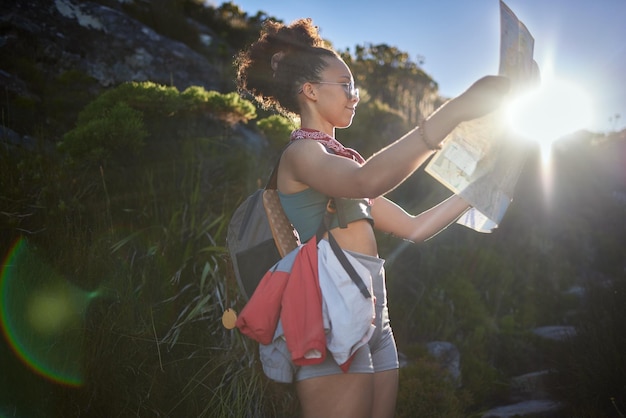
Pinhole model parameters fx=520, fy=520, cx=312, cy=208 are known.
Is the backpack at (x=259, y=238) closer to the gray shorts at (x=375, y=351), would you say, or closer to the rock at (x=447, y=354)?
the gray shorts at (x=375, y=351)

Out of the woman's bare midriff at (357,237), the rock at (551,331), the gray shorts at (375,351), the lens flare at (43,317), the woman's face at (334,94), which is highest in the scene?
the woman's face at (334,94)

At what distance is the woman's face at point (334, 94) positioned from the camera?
84.8 inches

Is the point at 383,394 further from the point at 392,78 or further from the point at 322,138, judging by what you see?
the point at 392,78

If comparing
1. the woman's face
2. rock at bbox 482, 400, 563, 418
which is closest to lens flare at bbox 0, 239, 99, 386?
the woman's face

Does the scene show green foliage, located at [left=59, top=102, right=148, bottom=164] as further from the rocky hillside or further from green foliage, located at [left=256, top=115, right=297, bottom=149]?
the rocky hillside

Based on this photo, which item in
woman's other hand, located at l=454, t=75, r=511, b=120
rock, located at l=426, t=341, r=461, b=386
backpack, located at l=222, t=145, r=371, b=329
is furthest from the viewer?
rock, located at l=426, t=341, r=461, b=386

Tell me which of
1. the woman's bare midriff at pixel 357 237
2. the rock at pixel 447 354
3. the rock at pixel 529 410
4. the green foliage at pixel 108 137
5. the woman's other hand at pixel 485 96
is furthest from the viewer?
the rock at pixel 447 354

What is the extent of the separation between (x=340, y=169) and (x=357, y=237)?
0.35 m

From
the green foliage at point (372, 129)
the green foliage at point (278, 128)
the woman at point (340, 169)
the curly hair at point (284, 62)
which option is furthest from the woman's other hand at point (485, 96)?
the green foliage at point (372, 129)

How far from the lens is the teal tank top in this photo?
1954mm

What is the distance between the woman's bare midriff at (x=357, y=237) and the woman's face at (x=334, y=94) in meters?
0.44

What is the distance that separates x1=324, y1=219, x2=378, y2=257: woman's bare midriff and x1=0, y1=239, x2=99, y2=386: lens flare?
60.9 inches

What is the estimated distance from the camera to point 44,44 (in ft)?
26.0

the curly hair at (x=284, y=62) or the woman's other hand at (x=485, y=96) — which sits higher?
the woman's other hand at (x=485, y=96)
